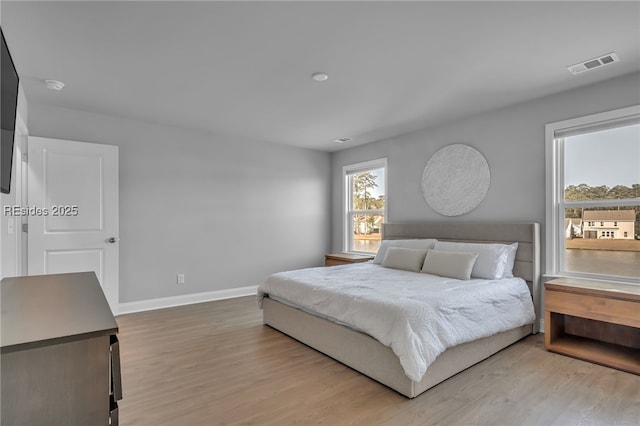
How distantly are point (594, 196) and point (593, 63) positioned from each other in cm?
127

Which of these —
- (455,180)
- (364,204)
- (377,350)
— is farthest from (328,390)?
(364,204)

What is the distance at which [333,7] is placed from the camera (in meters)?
2.04

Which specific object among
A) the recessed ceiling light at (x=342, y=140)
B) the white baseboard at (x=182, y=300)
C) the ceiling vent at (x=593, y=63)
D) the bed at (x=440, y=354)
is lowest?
the white baseboard at (x=182, y=300)

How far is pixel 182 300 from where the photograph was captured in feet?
15.4

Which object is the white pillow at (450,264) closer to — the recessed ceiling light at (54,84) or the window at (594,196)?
the window at (594,196)

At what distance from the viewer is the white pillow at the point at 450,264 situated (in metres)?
3.39

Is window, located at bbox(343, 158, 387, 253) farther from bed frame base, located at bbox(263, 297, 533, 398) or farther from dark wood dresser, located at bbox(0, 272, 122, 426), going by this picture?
dark wood dresser, located at bbox(0, 272, 122, 426)

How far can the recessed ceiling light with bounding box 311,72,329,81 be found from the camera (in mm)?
2974

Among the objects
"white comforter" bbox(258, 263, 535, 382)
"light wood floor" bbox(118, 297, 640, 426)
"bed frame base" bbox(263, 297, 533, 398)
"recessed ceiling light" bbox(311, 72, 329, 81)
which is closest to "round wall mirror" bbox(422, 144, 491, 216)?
"white comforter" bbox(258, 263, 535, 382)

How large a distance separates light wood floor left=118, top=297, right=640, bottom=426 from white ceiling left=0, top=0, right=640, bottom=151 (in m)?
2.45

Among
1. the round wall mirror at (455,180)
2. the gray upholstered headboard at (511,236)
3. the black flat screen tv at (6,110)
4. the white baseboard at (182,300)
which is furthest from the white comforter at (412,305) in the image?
the black flat screen tv at (6,110)

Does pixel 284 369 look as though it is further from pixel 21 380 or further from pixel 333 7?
pixel 333 7

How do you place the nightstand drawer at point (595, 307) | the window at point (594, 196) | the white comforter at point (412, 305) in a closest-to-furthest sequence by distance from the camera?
the white comforter at point (412, 305) < the nightstand drawer at point (595, 307) < the window at point (594, 196)

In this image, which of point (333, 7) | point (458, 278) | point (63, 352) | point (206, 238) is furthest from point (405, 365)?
point (206, 238)
